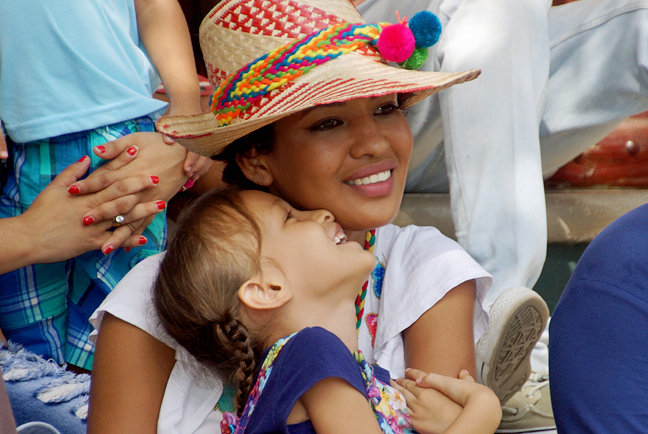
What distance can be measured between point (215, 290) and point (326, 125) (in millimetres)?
443

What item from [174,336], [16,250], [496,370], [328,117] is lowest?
[496,370]

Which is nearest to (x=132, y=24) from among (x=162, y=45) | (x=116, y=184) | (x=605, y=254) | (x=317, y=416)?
(x=162, y=45)

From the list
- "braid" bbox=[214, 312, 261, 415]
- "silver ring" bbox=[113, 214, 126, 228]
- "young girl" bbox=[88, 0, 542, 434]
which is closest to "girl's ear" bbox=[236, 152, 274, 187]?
"young girl" bbox=[88, 0, 542, 434]

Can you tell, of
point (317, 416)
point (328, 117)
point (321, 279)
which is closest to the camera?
point (317, 416)

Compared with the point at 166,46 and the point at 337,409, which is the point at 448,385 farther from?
the point at 166,46

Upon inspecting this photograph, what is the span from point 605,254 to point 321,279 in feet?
1.63

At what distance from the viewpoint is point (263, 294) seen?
123cm

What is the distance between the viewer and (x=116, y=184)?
61.7 inches

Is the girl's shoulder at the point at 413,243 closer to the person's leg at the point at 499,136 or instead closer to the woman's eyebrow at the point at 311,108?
the person's leg at the point at 499,136

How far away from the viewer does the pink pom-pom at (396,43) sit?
4.51ft

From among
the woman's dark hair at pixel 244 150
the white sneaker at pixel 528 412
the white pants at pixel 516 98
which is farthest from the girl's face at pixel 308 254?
the white sneaker at pixel 528 412

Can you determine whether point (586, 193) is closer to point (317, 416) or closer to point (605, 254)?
point (605, 254)

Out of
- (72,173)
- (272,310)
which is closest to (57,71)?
(72,173)

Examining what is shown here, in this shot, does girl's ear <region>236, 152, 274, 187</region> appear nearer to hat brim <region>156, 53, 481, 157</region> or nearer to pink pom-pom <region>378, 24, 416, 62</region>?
hat brim <region>156, 53, 481, 157</region>
